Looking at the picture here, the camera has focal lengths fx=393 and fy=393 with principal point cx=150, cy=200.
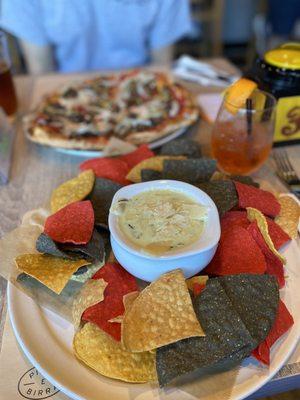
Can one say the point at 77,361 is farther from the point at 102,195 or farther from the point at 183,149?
the point at 183,149

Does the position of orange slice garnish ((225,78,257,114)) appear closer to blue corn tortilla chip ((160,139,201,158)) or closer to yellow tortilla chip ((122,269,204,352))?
blue corn tortilla chip ((160,139,201,158))

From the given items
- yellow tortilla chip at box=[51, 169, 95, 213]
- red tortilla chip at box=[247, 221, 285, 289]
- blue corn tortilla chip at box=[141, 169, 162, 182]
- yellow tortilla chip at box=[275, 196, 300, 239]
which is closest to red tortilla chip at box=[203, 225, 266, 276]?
red tortilla chip at box=[247, 221, 285, 289]

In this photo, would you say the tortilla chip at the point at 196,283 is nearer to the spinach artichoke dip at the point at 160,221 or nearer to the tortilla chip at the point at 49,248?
the spinach artichoke dip at the point at 160,221

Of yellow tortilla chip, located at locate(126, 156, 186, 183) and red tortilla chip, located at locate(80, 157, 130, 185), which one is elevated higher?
yellow tortilla chip, located at locate(126, 156, 186, 183)

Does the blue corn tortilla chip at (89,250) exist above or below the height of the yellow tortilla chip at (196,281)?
above

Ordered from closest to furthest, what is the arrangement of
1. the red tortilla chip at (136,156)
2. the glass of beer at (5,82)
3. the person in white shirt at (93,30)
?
the red tortilla chip at (136,156) → the glass of beer at (5,82) → the person in white shirt at (93,30)

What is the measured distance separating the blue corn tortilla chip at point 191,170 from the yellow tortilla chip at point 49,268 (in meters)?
0.31

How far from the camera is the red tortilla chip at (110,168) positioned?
987 millimetres

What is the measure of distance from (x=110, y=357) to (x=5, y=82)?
111 cm

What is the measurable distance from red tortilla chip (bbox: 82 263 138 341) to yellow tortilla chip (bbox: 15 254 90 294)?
5 centimetres

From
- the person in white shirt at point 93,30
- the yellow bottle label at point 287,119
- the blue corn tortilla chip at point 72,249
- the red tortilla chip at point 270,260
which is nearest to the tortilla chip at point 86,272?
the blue corn tortilla chip at point 72,249

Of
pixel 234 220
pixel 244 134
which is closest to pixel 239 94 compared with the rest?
pixel 244 134

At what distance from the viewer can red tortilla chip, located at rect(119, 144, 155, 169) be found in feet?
3.46

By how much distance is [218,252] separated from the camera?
2.62 feet
